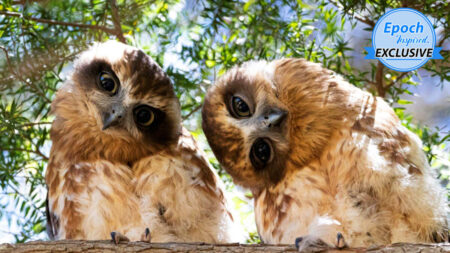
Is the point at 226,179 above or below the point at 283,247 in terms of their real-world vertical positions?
above

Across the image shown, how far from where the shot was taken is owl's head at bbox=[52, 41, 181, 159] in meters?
2.56

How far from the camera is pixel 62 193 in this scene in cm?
266

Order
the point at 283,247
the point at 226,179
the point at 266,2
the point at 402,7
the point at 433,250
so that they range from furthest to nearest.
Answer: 1. the point at 226,179
2. the point at 266,2
3. the point at 402,7
4. the point at 283,247
5. the point at 433,250

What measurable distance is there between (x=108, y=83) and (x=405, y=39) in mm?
1354

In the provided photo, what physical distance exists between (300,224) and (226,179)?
39.0 inches

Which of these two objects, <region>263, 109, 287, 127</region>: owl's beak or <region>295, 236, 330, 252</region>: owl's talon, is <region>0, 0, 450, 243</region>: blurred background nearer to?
<region>263, 109, 287, 127</region>: owl's beak

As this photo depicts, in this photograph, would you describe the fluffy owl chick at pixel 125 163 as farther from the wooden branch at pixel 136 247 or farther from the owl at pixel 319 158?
the wooden branch at pixel 136 247

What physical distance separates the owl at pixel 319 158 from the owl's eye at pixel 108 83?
432 millimetres

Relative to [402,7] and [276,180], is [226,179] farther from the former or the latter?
[402,7]

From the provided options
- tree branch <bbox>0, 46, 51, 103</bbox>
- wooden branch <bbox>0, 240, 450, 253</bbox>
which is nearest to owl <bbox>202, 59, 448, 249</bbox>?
wooden branch <bbox>0, 240, 450, 253</bbox>

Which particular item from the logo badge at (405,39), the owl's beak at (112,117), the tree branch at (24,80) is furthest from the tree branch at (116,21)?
the logo badge at (405,39)

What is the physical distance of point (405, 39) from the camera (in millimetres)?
2523

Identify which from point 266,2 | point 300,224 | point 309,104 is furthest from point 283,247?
point 266,2

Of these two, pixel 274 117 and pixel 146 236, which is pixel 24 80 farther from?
pixel 274 117
